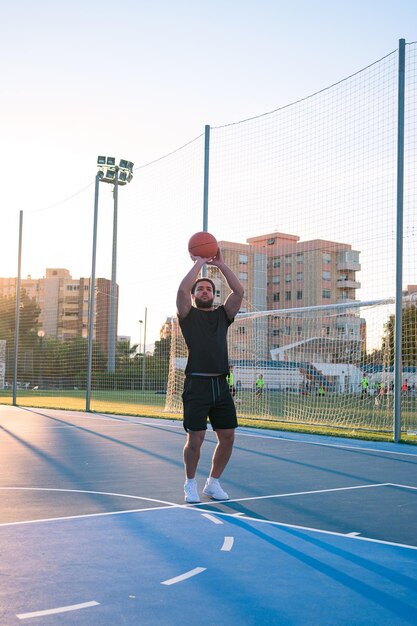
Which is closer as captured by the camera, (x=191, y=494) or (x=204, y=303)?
(x=191, y=494)

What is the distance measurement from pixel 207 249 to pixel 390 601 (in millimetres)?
3264

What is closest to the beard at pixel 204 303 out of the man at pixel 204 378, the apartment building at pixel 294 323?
the man at pixel 204 378

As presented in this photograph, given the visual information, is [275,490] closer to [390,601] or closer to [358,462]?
[358,462]

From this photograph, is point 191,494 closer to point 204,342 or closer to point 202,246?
point 204,342

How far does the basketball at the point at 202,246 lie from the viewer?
569 cm

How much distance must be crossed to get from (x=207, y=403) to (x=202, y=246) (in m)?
1.23

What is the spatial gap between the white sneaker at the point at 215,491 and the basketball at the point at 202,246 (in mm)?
1734

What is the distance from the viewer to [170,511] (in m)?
4.91

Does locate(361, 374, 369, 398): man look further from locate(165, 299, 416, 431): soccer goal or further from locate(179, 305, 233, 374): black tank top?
locate(179, 305, 233, 374): black tank top

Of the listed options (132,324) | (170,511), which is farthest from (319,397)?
(170,511)

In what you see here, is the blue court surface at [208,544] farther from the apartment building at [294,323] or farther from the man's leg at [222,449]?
the apartment building at [294,323]

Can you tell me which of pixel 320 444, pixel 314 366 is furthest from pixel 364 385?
pixel 320 444

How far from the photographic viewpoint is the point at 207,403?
539cm

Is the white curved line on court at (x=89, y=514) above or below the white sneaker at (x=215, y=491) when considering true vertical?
below
